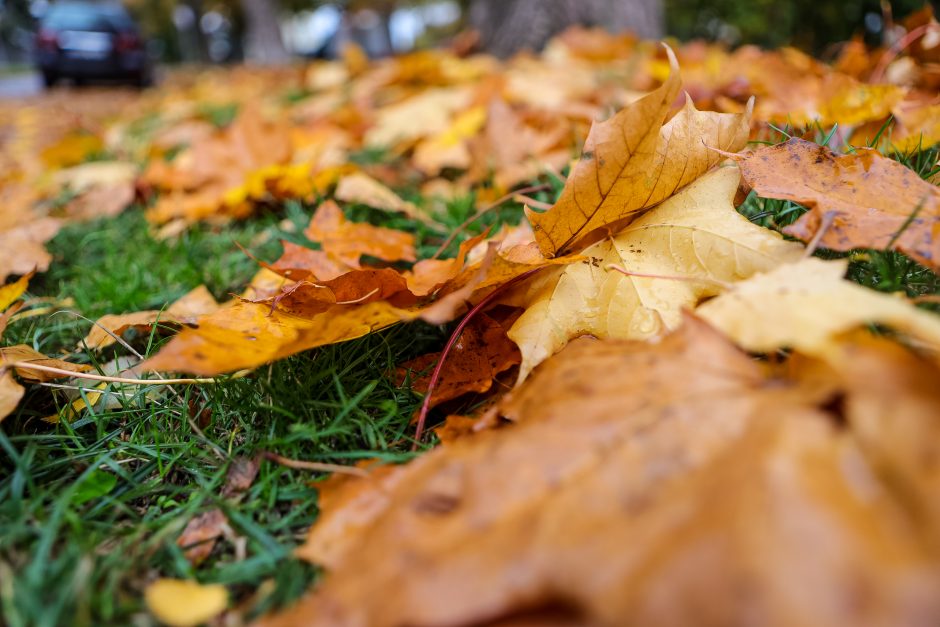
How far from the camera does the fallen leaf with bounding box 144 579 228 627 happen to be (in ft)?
1.88

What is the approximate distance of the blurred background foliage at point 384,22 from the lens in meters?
4.31

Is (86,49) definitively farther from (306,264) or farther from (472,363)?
(472,363)

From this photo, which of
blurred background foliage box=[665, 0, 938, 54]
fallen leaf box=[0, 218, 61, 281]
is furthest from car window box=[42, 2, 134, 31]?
fallen leaf box=[0, 218, 61, 281]

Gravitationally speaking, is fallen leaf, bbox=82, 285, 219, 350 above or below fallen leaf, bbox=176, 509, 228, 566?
above

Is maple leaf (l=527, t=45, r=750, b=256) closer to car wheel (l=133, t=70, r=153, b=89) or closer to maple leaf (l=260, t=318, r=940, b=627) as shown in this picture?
maple leaf (l=260, t=318, r=940, b=627)

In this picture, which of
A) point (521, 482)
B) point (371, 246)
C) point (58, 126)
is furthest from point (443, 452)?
point (58, 126)

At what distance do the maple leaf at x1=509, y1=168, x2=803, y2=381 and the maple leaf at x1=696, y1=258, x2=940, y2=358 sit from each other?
89 millimetres

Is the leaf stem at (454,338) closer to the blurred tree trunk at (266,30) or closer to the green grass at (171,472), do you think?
the green grass at (171,472)

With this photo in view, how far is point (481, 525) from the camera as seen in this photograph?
1.71ft

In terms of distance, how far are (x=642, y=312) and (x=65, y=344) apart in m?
1.17

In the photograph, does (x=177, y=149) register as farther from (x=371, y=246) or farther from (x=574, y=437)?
(x=574, y=437)

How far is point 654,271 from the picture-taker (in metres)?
0.86

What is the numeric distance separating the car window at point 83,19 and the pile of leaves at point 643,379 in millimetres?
11822

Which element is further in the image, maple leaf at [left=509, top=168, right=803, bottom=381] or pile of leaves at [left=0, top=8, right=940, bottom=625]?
maple leaf at [left=509, top=168, right=803, bottom=381]
